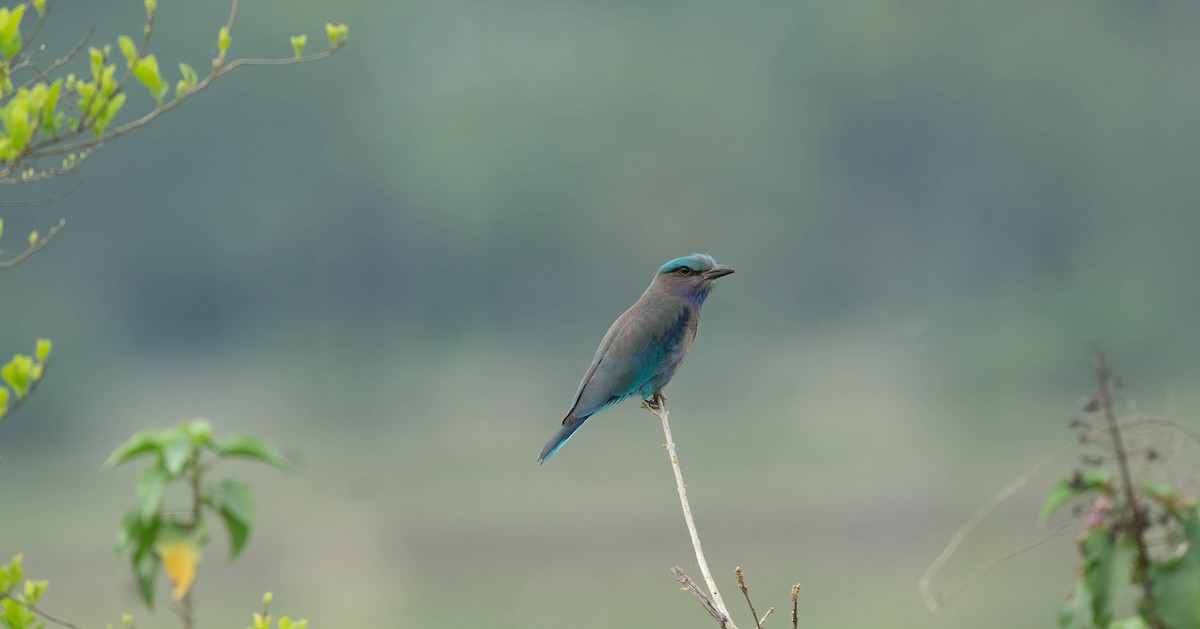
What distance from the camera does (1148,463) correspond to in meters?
1.35

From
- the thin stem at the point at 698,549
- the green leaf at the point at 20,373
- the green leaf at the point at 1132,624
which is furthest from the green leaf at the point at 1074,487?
the green leaf at the point at 20,373

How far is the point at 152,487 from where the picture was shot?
1.22 meters

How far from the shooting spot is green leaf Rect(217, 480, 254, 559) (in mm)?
1239

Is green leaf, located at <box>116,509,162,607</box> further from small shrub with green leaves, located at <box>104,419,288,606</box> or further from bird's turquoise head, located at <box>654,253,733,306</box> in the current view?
bird's turquoise head, located at <box>654,253,733,306</box>

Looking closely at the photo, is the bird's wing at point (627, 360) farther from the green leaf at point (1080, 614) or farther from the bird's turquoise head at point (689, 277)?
the green leaf at point (1080, 614)

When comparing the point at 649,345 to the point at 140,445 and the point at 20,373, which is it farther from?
the point at 140,445

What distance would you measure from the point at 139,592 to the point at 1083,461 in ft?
2.88

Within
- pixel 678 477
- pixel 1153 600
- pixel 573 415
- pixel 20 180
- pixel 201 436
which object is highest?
pixel 573 415

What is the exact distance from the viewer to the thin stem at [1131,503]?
1.26 m

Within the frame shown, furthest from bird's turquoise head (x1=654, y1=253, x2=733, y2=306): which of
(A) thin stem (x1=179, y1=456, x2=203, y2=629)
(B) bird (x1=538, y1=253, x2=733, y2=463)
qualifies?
(A) thin stem (x1=179, y1=456, x2=203, y2=629)

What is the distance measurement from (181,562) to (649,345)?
263cm

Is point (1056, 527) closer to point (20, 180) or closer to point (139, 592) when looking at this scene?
point (139, 592)

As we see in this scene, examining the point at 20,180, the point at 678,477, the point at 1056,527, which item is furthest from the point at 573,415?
the point at 1056,527

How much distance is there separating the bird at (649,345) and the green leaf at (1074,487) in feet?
7.95
